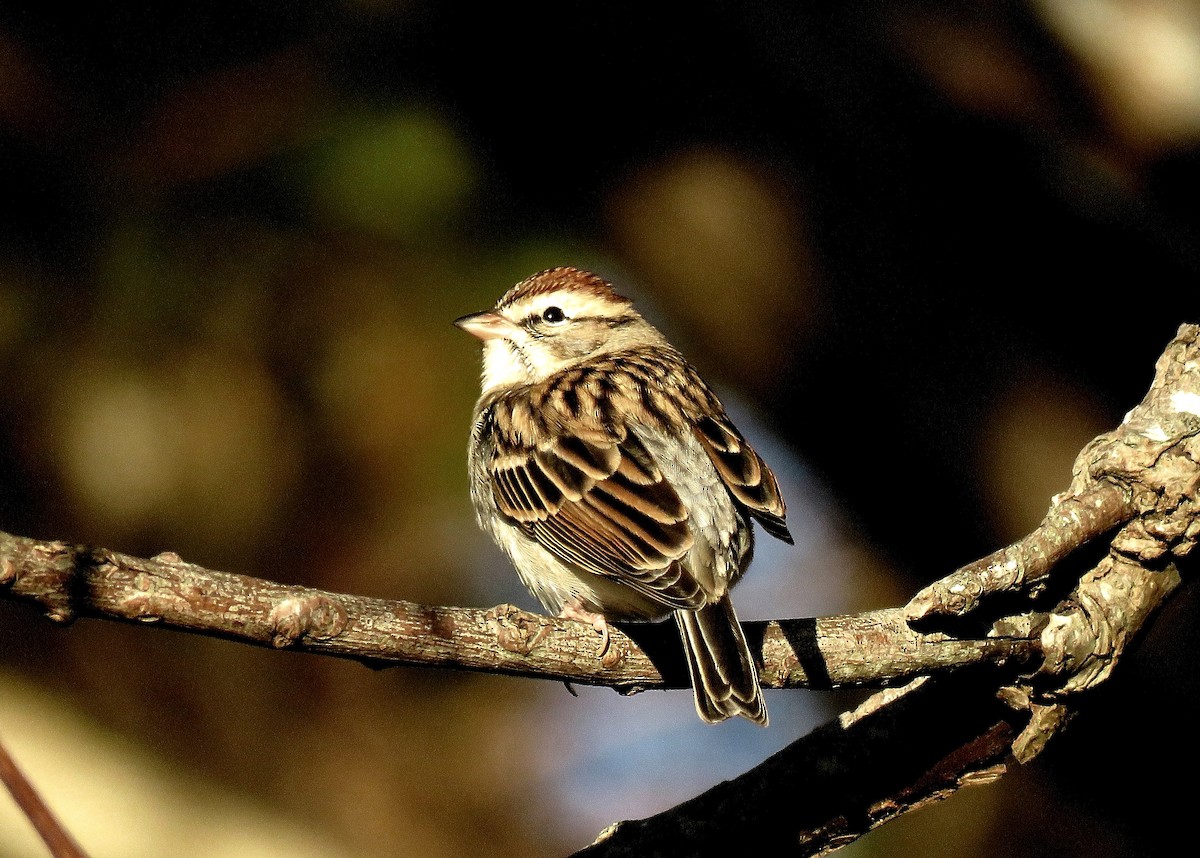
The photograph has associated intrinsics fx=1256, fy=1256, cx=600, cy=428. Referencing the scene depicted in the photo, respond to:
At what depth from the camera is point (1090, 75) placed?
16.7 feet

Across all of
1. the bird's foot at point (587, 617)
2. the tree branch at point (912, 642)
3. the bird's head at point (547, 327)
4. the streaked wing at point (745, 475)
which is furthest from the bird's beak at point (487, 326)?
the tree branch at point (912, 642)

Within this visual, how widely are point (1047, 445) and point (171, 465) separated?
3723 mm

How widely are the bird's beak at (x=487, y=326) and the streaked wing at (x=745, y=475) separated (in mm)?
1080

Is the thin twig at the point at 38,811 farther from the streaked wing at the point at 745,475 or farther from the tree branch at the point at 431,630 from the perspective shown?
the streaked wing at the point at 745,475

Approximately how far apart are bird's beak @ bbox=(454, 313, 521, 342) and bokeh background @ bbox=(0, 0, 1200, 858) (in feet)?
1.75

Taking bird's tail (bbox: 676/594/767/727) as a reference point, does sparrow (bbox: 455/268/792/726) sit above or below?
above

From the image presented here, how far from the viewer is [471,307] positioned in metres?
5.67

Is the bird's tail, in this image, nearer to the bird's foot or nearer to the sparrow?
the sparrow

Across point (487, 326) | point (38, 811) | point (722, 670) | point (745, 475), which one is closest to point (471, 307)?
point (487, 326)

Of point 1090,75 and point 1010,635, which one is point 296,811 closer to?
point 1010,635

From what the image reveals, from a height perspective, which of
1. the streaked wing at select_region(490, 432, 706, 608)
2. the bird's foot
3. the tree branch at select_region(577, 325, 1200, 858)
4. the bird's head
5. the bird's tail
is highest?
the bird's head

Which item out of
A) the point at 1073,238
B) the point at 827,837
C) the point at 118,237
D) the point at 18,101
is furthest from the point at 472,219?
the point at 827,837

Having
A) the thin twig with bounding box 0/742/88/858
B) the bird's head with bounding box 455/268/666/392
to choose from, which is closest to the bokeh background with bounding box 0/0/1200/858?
the bird's head with bounding box 455/268/666/392

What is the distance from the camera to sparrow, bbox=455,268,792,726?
350cm
